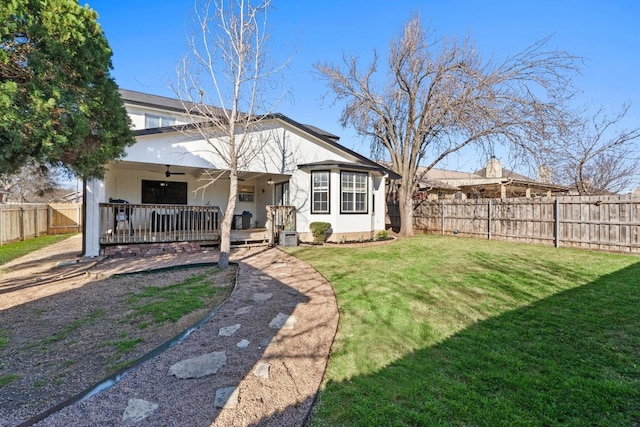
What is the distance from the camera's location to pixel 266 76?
792 cm

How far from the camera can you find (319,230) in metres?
11.1

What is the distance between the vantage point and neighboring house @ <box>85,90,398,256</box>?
9109 millimetres

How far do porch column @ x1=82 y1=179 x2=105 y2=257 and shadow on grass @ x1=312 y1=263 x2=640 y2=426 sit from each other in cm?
862

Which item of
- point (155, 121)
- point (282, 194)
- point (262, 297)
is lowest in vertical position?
point (262, 297)

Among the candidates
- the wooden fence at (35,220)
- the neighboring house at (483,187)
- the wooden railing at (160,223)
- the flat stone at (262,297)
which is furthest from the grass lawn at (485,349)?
the wooden fence at (35,220)

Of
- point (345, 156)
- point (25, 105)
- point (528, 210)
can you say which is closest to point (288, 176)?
point (345, 156)

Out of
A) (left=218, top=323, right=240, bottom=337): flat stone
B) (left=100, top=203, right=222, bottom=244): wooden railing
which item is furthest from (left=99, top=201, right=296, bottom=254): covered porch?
(left=218, top=323, right=240, bottom=337): flat stone

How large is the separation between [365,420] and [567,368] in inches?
85.5

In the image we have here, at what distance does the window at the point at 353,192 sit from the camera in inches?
468

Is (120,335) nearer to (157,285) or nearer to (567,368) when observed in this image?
(157,285)

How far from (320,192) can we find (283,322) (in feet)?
26.4

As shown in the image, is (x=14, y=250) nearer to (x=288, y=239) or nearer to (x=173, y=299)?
(x=288, y=239)

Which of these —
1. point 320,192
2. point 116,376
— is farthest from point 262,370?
point 320,192

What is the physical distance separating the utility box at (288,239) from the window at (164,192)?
5420mm
